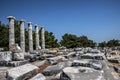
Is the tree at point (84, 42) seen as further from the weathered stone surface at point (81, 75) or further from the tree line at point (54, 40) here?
the weathered stone surface at point (81, 75)

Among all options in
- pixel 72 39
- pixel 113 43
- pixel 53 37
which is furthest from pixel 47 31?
pixel 113 43

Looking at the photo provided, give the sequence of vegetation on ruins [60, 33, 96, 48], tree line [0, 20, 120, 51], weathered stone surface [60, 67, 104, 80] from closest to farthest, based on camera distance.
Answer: weathered stone surface [60, 67, 104, 80] → tree line [0, 20, 120, 51] → vegetation on ruins [60, 33, 96, 48]

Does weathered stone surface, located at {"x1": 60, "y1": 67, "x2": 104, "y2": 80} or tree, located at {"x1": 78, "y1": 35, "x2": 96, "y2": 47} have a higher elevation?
tree, located at {"x1": 78, "y1": 35, "x2": 96, "y2": 47}

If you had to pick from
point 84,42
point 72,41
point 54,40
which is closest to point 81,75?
point 54,40

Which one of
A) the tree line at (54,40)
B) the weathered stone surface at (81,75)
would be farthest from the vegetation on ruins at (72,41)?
the weathered stone surface at (81,75)

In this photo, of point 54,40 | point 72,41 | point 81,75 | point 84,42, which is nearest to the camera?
point 81,75

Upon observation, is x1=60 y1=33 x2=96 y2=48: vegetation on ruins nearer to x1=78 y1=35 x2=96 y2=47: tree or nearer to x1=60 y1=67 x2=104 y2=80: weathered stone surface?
x1=78 y1=35 x2=96 y2=47: tree

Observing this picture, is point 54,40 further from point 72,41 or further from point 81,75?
point 81,75

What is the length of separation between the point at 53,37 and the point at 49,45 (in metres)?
5.98

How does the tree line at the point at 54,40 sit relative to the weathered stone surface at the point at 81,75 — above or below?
above

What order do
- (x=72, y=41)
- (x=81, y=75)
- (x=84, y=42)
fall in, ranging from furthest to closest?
1. (x=84, y=42)
2. (x=72, y=41)
3. (x=81, y=75)

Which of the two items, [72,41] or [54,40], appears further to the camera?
[72,41]

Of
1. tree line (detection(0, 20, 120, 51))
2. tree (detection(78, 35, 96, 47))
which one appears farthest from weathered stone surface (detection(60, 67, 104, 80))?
tree (detection(78, 35, 96, 47))

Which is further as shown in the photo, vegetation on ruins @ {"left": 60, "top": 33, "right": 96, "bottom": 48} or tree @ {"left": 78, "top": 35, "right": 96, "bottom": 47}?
tree @ {"left": 78, "top": 35, "right": 96, "bottom": 47}
